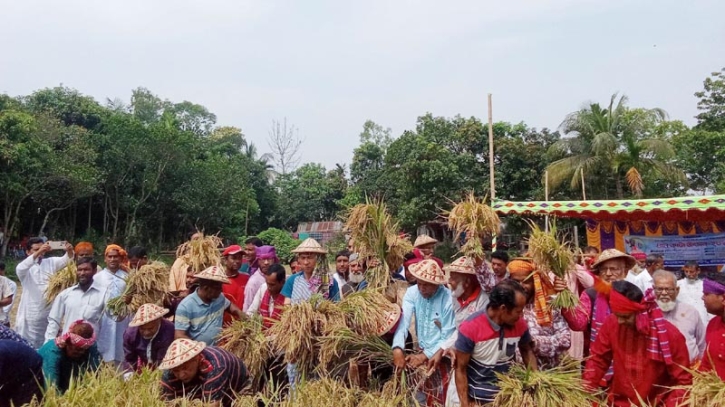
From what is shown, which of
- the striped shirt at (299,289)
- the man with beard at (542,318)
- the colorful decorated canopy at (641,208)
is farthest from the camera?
the colorful decorated canopy at (641,208)

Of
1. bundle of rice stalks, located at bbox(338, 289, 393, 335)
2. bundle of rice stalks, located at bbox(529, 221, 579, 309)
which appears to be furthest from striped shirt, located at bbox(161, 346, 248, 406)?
bundle of rice stalks, located at bbox(529, 221, 579, 309)

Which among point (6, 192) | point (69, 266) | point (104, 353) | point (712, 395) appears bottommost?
point (104, 353)

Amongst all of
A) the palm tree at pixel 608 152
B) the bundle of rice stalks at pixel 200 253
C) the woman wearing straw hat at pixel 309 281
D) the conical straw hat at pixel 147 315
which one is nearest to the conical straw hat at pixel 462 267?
the woman wearing straw hat at pixel 309 281

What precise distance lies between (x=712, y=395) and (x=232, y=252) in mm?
3938

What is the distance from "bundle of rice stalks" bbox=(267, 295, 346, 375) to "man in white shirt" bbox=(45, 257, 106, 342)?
74.1 inches

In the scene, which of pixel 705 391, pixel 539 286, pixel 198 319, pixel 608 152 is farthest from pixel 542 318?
pixel 608 152

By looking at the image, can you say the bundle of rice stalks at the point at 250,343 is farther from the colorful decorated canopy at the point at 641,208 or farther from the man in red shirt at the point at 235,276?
the colorful decorated canopy at the point at 641,208

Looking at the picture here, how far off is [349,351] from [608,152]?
20926 millimetres

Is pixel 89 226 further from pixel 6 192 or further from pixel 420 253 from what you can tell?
pixel 420 253

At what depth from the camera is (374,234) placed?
4.55 m

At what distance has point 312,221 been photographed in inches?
1490

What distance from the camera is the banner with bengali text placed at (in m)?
9.70

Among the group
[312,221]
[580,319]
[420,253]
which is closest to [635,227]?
[420,253]

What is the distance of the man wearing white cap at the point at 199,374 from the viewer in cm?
323
